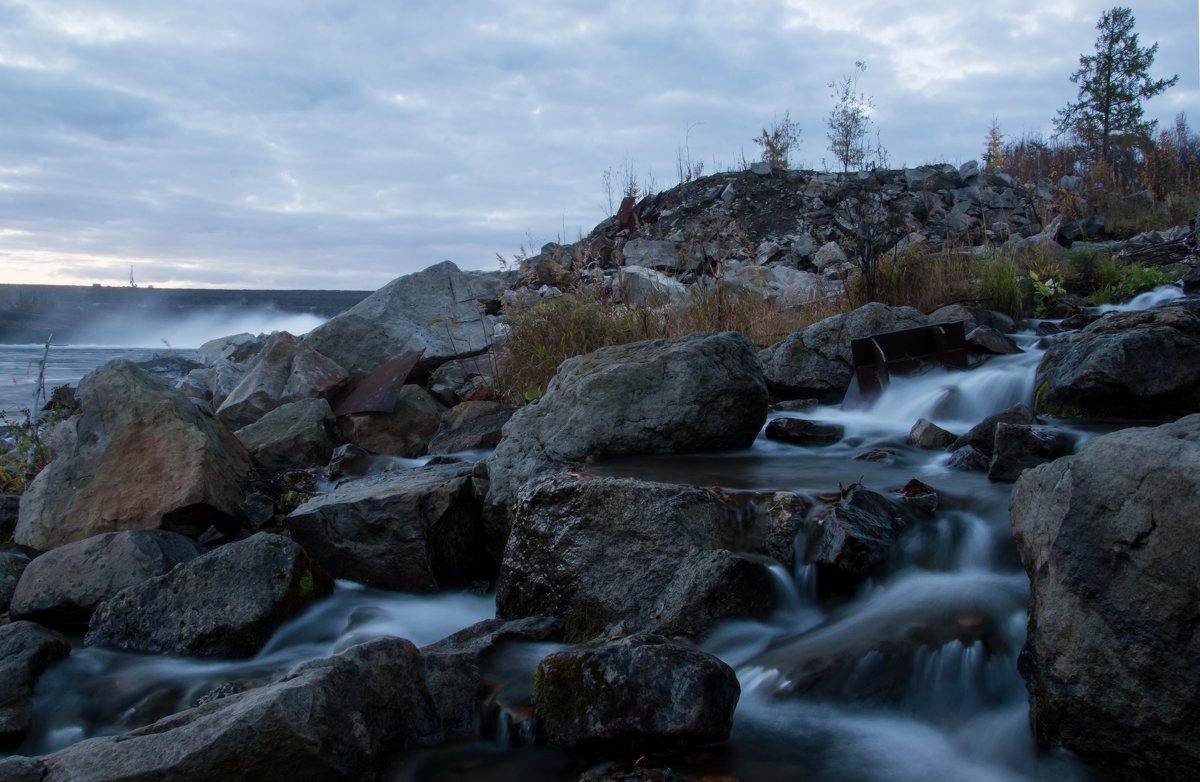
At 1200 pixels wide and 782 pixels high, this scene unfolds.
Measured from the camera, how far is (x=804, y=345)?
24.0ft

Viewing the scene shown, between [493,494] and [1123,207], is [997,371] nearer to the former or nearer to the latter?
[493,494]

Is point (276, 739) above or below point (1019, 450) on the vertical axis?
below

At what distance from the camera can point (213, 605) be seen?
4.18 meters

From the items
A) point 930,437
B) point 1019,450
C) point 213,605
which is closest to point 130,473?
point 213,605

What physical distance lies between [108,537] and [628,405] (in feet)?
9.84

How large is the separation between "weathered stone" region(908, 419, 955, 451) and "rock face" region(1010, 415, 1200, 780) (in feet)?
9.03

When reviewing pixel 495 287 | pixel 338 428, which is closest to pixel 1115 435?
pixel 338 428

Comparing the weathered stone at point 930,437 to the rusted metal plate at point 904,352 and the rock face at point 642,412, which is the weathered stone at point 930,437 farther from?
the rusted metal plate at point 904,352

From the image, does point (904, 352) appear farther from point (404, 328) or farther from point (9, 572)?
point (9, 572)

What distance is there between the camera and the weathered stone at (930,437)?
5402mm

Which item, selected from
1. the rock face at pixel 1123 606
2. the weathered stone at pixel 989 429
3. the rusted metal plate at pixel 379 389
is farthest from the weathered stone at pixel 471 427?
the rock face at pixel 1123 606

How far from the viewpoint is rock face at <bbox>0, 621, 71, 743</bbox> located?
3.47 m

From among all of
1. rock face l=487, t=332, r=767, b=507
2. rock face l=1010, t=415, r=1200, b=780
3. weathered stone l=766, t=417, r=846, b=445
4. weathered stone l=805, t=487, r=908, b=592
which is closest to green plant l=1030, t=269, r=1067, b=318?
weathered stone l=766, t=417, r=846, b=445

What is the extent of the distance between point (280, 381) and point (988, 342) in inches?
247
